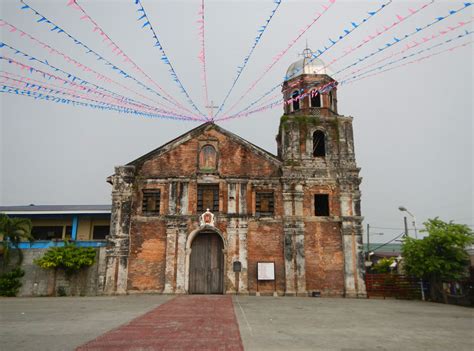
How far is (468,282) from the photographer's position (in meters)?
16.6

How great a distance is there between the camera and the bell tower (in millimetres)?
18625

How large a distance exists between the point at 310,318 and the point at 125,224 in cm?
1134

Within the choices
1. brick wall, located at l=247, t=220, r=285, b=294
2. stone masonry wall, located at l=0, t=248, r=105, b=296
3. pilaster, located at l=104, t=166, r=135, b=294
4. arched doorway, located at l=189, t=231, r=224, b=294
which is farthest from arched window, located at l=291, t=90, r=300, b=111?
stone masonry wall, located at l=0, t=248, r=105, b=296

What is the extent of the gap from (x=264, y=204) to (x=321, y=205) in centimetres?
313

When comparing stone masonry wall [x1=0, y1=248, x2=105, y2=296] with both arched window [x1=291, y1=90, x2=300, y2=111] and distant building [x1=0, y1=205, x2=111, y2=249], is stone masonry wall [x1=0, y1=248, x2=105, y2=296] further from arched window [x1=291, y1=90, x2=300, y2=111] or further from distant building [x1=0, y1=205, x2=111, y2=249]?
arched window [x1=291, y1=90, x2=300, y2=111]

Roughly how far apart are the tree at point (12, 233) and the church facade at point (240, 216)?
4.71 meters

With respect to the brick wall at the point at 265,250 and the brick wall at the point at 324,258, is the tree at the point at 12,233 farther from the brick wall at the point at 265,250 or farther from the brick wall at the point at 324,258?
the brick wall at the point at 324,258

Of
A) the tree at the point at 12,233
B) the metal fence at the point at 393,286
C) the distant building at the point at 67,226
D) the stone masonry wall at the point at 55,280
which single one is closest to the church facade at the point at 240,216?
the stone masonry wall at the point at 55,280

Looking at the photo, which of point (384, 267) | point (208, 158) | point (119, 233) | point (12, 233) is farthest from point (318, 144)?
point (12, 233)

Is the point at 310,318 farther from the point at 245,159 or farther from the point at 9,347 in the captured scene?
the point at 245,159

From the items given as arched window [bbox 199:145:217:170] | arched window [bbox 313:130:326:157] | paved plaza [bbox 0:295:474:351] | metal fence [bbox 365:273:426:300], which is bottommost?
paved plaza [bbox 0:295:474:351]

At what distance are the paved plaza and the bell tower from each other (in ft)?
17.9

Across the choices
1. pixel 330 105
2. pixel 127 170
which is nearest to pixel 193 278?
pixel 127 170

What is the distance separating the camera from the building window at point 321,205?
65.7ft
